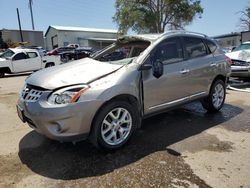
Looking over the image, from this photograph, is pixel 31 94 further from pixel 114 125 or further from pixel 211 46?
pixel 211 46

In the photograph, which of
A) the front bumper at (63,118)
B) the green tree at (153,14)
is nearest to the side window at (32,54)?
the front bumper at (63,118)

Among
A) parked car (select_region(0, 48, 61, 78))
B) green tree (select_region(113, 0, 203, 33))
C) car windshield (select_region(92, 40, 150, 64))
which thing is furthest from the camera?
green tree (select_region(113, 0, 203, 33))

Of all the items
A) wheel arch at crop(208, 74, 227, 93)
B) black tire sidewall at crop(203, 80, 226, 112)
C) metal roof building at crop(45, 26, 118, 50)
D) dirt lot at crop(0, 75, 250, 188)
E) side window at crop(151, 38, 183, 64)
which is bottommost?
dirt lot at crop(0, 75, 250, 188)

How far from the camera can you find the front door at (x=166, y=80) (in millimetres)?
3914

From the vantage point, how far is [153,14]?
3198 centimetres

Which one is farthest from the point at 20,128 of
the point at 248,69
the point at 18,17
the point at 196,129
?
the point at 18,17

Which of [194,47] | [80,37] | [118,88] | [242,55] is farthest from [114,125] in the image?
[80,37]

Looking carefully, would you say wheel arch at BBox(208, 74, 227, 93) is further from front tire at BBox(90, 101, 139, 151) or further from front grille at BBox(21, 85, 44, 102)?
front grille at BBox(21, 85, 44, 102)

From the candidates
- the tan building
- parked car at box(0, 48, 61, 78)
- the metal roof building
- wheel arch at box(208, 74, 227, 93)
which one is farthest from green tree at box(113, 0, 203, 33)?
wheel arch at box(208, 74, 227, 93)

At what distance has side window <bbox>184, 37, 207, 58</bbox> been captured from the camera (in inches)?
185

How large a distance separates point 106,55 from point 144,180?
8.47 ft

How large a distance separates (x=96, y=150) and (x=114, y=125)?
48cm

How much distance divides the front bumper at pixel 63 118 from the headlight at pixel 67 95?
0.21ft

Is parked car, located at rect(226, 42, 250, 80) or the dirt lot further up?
parked car, located at rect(226, 42, 250, 80)
